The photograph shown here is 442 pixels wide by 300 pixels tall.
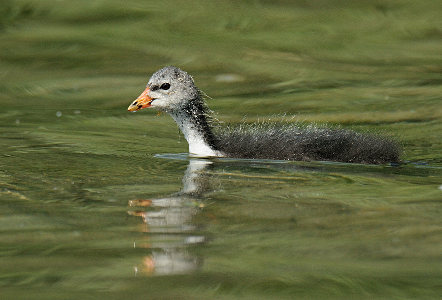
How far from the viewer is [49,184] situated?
781 cm

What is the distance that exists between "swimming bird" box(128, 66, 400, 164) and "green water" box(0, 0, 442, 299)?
22 centimetres

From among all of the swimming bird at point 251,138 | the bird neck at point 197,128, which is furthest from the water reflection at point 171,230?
the bird neck at point 197,128

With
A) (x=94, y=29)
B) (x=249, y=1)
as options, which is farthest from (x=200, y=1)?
(x=94, y=29)

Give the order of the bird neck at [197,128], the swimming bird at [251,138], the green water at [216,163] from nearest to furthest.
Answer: the green water at [216,163] → the swimming bird at [251,138] → the bird neck at [197,128]

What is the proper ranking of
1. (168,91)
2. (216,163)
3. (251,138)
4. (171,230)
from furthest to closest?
(168,91) < (251,138) < (216,163) < (171,230)

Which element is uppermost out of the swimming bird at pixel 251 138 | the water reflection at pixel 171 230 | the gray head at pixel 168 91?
the gray head at pixel 168 91

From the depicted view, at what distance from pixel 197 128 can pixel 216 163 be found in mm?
715

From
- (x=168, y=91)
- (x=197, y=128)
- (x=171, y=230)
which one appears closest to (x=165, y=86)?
(x=168, y=91)

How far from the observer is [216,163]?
9.17m

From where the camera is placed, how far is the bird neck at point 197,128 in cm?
968

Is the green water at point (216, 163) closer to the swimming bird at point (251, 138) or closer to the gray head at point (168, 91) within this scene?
the swimming bird at point (251, 138)

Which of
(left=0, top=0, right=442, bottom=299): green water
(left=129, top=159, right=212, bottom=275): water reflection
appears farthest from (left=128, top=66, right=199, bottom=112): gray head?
(left=129, top=159, right=212, bottom=275): water reflection

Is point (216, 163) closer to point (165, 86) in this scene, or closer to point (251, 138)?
point (251, 138)

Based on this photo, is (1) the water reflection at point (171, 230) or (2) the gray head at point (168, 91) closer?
(1) the water reflection at point (171, 230)
